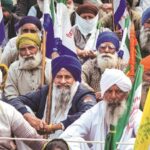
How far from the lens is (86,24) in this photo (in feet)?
59.6

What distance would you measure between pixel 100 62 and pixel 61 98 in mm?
1428

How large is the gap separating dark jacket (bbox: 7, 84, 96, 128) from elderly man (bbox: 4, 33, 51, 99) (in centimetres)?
80

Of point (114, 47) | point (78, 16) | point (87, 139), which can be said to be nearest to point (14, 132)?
point (87, 139)

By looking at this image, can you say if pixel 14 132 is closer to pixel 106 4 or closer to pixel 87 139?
pixel 87 139

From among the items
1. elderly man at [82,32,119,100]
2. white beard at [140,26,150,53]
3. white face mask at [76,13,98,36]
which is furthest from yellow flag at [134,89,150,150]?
white face mask at [76,13,98,36]

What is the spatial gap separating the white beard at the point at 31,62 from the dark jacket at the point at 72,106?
103 cm

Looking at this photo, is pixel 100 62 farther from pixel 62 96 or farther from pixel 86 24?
pixel 86 24

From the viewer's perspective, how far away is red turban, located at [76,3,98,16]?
18312mm

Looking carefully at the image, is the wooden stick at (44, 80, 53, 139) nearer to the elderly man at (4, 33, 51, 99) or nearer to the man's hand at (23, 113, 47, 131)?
the man's hand at (23, 113, 47, 131)

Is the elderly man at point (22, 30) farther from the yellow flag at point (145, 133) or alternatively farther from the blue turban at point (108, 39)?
the yellow flag at point (145, 133)

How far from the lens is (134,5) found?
787 inches

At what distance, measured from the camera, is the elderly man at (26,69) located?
15.7 m

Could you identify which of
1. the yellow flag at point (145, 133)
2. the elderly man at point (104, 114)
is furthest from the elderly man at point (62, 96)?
the yellow flag at point (145, 133)

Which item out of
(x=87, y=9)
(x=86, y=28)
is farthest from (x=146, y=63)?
(x=87, y=9)
